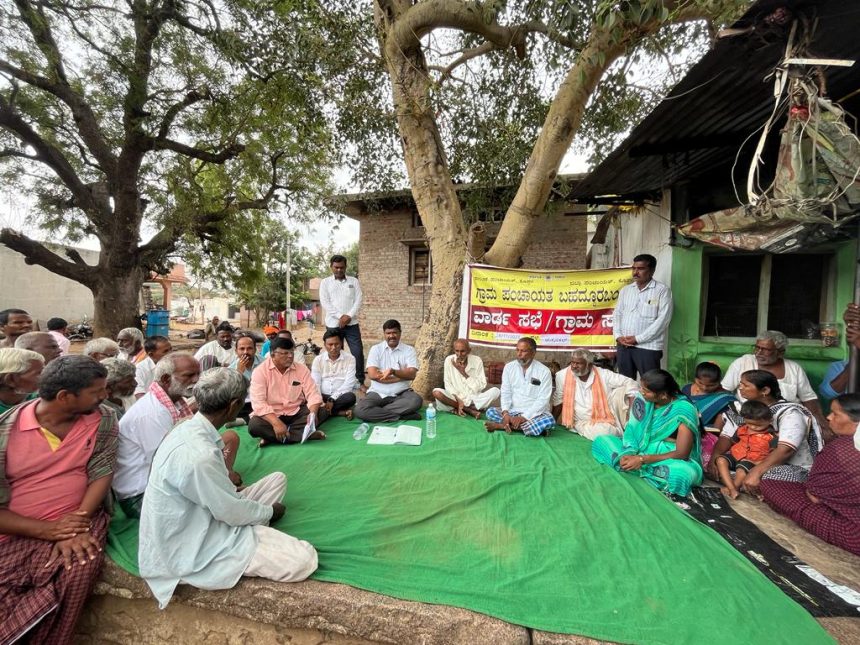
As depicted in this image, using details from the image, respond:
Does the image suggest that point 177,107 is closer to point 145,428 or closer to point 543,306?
point 543,306

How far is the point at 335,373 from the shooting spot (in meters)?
5.32

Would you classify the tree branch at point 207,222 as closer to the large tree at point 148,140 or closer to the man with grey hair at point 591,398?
the large tree at point 148,140

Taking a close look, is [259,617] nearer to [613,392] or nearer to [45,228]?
[613,392]

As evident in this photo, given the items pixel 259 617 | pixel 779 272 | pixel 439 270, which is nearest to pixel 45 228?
pixel 439 270

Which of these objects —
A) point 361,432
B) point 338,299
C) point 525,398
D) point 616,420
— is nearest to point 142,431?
point 361,432

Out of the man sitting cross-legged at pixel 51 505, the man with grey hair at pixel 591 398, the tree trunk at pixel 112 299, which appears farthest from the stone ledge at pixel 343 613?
the tree trunk at pixel 112 299

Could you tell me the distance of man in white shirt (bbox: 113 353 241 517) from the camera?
8.04 ft

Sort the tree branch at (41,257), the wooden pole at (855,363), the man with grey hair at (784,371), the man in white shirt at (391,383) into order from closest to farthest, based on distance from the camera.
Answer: the wooden pole at (855,363), the man with grey hair at (784,371), the man in white shirt at (391,383), the tree branch at (41,257)

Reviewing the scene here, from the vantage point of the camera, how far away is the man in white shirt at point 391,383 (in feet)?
16.5

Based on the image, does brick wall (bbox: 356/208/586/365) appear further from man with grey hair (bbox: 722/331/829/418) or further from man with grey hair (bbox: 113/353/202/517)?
man with grey hair (bbox: 113/353/202/517)

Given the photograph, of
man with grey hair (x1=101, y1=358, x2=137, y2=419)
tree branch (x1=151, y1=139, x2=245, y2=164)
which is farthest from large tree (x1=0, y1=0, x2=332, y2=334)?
man with grey hair (x1=101, y1=358, x2=137, y2=419)

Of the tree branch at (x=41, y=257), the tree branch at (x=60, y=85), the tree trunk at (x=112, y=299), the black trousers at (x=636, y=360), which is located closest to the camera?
the black trousers at (x=636, y=360)

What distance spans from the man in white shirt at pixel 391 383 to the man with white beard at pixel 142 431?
2.66 metres

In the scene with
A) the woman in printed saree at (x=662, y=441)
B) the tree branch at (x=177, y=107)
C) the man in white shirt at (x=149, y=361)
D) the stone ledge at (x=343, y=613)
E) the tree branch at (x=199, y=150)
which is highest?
the tree branch at (x=177, y=107)
